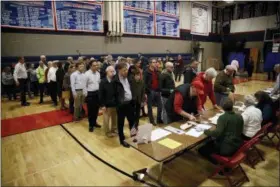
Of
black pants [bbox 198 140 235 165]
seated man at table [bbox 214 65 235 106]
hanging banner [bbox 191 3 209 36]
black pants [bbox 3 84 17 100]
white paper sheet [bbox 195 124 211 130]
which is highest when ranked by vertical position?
hanging banner [bbox 191 3 209 36]

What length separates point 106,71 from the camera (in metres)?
3.69

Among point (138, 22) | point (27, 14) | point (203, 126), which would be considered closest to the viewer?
point (203, 126)

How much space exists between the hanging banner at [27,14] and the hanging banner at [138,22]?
349 cm

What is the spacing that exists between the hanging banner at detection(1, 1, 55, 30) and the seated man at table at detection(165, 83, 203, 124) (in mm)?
6693

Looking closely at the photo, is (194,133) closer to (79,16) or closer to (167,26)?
(79,16)

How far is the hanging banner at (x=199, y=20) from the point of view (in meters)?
13.1

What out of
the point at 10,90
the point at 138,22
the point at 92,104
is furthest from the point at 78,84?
the point at 138,22

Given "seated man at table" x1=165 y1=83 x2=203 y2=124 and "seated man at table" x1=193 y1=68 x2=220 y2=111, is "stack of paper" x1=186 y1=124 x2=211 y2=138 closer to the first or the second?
"seated man at table" x1=165 y1=83 x2=203 y2=124

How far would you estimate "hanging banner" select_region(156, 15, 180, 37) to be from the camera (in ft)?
36.1

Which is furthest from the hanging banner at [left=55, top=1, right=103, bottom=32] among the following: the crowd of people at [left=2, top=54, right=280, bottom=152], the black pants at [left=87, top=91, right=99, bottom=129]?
the black pants at [left=87, top=91, right=99, bottom=129]

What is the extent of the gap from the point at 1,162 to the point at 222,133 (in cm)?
337

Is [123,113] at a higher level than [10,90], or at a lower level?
higher

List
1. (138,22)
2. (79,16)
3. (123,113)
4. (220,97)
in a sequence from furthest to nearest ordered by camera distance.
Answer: (138,22) → (79,16) → (220,97) → (123,113)

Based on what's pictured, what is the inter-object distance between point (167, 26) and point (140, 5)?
7.48 feet
